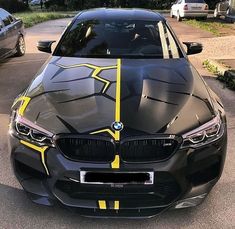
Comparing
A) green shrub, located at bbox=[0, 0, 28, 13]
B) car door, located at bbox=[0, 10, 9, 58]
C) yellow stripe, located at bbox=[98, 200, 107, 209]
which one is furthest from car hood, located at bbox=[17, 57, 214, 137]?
green shrub, located at bbox=[0, 0, 28, 13]

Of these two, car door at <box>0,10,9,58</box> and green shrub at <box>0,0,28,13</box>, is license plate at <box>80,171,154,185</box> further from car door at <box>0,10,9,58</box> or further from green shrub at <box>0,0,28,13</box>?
green shrub at <box>0,0,28,13</box>

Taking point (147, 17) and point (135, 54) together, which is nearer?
point (135, 54)

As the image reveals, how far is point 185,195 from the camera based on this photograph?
10.3 feet

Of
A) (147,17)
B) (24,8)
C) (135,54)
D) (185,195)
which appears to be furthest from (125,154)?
(24,8)

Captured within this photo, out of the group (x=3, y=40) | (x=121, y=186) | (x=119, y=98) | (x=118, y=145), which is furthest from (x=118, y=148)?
(x=3, y=40)

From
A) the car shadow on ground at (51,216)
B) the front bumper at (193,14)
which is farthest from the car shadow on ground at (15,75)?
the front bumper at (193,14)

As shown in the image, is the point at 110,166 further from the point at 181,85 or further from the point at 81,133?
the point at 181,85

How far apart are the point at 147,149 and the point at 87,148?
1.43 ft

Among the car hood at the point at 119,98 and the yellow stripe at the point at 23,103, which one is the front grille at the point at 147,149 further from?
the yellow stripe at the point at 23,103

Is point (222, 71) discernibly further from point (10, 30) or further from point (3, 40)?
point (10, 30)

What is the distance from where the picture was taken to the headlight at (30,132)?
3111 millimetres

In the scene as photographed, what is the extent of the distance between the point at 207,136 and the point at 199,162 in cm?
22

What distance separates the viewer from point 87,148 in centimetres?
305

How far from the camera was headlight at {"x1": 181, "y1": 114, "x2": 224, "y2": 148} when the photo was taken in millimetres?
3107
